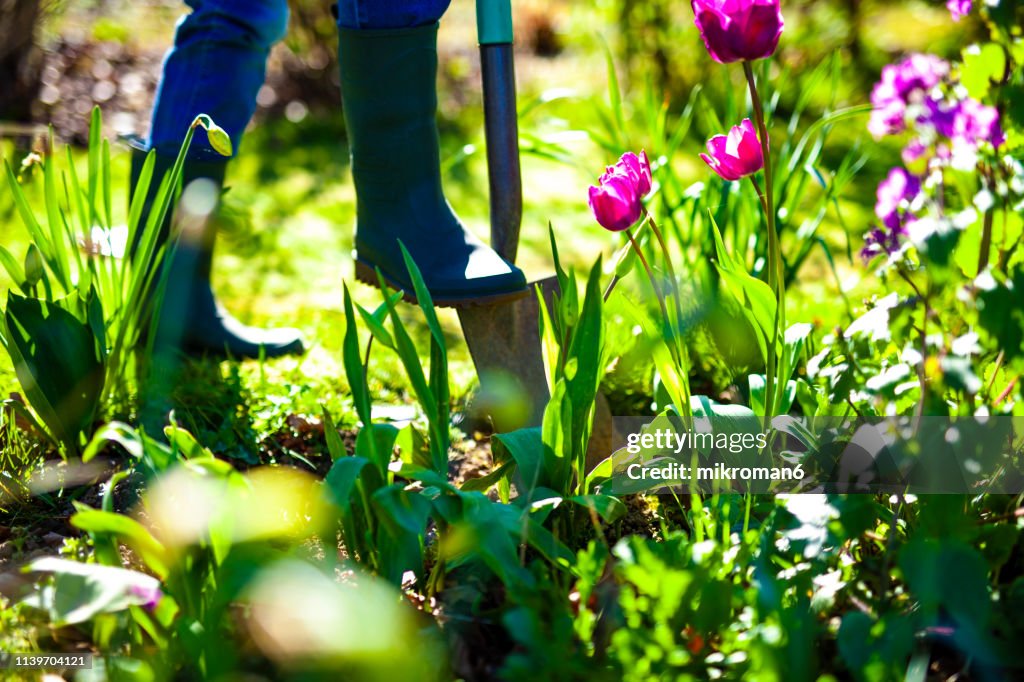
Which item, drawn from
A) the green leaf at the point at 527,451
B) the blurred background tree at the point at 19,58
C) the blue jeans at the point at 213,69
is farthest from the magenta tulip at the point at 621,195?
the blurred background tree at the point at 19,58

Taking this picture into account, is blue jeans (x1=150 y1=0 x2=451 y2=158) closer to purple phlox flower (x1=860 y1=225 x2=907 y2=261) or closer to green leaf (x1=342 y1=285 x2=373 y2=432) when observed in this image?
green leaf (x1=342 y1=285 x2=373 y2=432)

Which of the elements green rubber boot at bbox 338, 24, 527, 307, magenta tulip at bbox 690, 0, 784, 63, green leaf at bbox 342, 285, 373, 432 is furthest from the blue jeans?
magenta tulip at bbox 690, 0, 784, 63

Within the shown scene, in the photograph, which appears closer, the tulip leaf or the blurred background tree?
the tulip leaf

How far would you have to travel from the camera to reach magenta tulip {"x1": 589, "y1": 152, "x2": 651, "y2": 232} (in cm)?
109

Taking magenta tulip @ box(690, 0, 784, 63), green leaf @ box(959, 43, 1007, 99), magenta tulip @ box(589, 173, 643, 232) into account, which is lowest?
magenta tulip @ box(589, 173, 643, 232)

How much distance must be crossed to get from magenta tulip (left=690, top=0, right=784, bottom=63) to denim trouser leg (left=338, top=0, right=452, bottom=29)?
24.8 inches

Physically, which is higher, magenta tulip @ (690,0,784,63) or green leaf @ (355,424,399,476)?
magenta tulip @ (690,0,784,63)

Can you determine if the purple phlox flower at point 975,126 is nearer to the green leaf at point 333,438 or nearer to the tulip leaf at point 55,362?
the green leaf at point 333,438

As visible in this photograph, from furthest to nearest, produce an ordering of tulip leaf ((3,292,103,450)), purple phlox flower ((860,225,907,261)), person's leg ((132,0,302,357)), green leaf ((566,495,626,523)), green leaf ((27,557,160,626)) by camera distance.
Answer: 1. person's leg ((132,0,302,357))
2. purple phlox flower ((860,225,907,261))
3. tulip leaf ((3,292,103,450))
4. green leaf ((566,495,626,523))
5. green leaf ((27,557,160,626))

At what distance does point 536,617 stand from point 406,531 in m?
0.18

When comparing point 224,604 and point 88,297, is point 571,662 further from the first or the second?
point 88,297

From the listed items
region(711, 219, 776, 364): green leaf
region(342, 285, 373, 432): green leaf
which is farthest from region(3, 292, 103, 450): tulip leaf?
region(711, 219, 776, 364): green leaf

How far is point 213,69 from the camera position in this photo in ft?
5.58

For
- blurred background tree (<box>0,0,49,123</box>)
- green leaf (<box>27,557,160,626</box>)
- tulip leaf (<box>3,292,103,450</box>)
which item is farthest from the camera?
blurred background tree (<box>0,0,49,123</box>)
